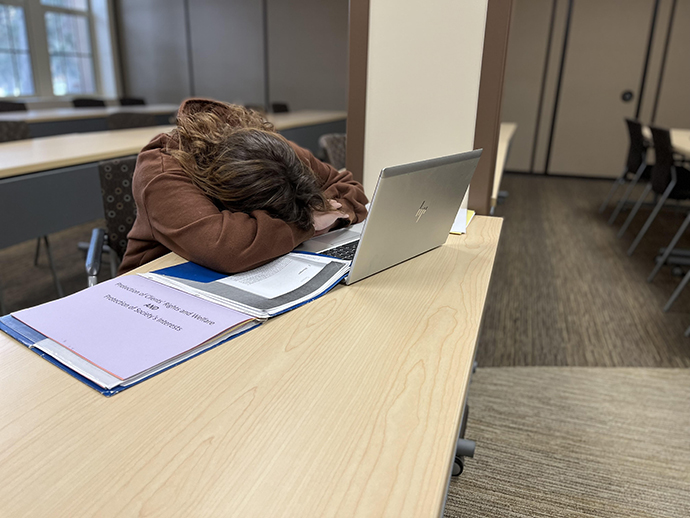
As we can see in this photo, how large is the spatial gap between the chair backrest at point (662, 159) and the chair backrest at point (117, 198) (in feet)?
9.14

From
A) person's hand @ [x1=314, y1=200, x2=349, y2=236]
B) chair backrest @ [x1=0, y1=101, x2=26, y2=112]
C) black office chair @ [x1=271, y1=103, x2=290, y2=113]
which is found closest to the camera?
person's hand @ [x1=314, y1=200, x2=349, y2=236]

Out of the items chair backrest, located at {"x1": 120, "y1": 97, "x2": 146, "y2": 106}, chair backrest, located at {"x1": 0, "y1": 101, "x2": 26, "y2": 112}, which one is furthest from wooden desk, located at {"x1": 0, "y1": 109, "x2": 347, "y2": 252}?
chair backrest, located at {"x1": 120, "y1": 97, "x2": 146, "y2": 106}

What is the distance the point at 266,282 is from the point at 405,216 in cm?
27

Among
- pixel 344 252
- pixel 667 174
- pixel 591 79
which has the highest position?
pixel 591 79

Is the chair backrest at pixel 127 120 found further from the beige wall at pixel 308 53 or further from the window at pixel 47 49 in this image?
the window at pixel 47 49

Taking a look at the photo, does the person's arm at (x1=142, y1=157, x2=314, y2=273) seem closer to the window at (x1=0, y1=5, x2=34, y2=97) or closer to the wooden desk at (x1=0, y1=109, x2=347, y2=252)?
the wooden desk at (x1=0, y1=109, x2=347, y2=252)

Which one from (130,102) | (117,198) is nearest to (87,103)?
(130,102)

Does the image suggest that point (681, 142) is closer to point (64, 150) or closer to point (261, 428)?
point (64, 150)

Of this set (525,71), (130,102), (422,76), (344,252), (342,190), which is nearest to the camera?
(344,252)

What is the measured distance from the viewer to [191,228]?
3.13 feet

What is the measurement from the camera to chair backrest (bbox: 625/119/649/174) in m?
3.61

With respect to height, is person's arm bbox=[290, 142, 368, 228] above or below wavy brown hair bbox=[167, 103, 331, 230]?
below

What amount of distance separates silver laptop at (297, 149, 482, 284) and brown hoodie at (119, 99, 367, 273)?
0.43 feet

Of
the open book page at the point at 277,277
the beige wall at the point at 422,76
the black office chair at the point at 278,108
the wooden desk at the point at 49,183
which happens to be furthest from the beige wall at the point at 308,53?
the open book page at the point at 277,277
